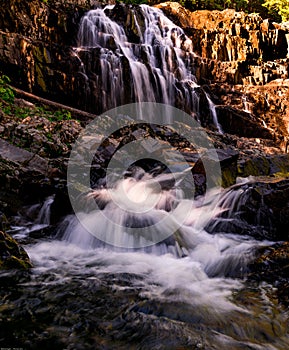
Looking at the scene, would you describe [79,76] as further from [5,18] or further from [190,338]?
[190,338]

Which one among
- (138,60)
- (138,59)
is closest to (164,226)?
(138,60)

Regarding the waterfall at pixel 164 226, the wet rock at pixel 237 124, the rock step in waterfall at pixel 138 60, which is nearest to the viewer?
the waterfall at pixel 164 226

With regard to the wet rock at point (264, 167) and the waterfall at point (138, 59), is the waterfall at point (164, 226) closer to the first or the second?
the wet rock at point (264, 167)

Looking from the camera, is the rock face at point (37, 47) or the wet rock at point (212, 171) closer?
the wet rock at point (212, 171)

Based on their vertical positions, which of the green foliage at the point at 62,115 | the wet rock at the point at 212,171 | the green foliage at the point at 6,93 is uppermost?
the green foliage at the point at 6,93

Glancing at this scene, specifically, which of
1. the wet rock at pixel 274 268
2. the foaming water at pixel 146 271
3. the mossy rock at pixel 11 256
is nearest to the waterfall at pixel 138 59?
the foaming water at pixel 146 271

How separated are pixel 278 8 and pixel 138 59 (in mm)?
18938

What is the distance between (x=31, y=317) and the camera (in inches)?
100

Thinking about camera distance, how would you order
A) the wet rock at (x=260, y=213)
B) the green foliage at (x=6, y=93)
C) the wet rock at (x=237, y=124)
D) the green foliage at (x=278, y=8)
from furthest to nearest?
the green foliage at (x=278, y=8), the wet rock at (x=237, y=124), the green foliage at (x=6, y=93), the wet rock at (x=260, y=213)

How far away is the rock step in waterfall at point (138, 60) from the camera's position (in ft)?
39.5

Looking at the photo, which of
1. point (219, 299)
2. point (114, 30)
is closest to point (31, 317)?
point (219, 299)

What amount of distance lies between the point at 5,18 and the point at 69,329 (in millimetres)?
12339

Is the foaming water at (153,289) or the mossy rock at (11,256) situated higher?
the mossy rock at (11,256)

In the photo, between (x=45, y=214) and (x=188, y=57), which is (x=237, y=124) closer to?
(x=188, y=57)
